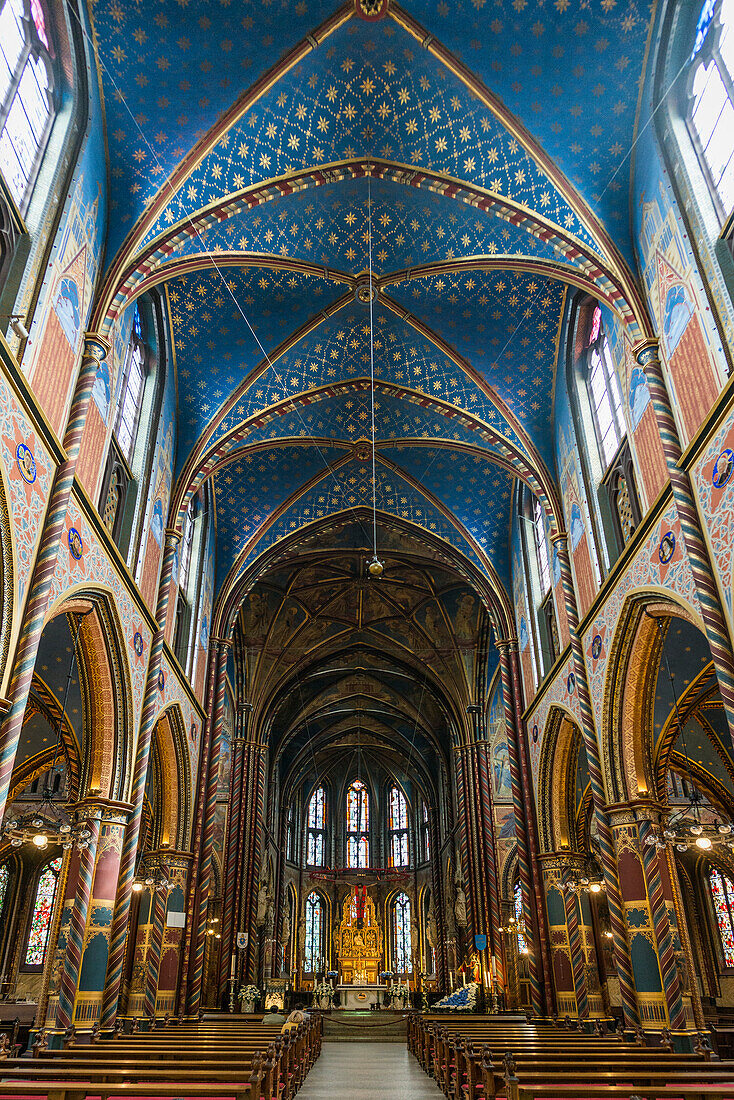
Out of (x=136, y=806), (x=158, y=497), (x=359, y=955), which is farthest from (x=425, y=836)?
(x=136, y=806)

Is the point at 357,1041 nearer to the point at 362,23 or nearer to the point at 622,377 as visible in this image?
the point at 622,377

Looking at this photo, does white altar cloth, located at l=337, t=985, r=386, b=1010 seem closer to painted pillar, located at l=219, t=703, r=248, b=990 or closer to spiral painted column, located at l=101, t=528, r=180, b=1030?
painted pillar, located at l=219, t=703, r=248, b=990

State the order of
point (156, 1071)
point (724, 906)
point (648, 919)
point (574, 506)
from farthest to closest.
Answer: point (724, 906), point (574, 506), point (648, 919), point (156, 1071)

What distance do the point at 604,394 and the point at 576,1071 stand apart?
12.2 m

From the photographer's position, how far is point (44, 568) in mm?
10586

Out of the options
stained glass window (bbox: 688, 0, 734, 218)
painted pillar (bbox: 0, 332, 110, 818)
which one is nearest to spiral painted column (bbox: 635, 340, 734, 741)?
stained glass window (bbox: 688, 0, 734, 218)

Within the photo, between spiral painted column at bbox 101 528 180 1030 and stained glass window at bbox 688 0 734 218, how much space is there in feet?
41.0

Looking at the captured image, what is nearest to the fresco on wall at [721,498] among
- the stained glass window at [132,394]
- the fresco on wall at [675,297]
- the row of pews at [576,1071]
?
the fresco on wall at [675,297]

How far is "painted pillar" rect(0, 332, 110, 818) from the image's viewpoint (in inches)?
378

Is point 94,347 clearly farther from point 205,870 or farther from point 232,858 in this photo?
point 232,858

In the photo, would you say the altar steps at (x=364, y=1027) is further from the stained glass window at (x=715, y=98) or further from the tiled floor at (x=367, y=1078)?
the stained glass window at (x=715, y=98)

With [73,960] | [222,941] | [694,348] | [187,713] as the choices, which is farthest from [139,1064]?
[222,941]

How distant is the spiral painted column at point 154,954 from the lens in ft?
55.8

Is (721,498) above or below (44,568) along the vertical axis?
above
